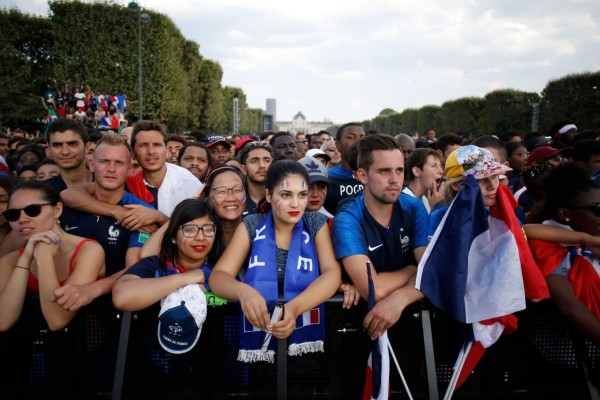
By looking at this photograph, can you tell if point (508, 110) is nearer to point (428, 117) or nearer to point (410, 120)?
point (428, 117)

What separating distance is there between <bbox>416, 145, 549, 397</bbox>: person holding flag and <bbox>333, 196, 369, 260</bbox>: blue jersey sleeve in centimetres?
40


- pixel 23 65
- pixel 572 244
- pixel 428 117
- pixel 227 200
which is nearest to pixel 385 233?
pixel 572 244

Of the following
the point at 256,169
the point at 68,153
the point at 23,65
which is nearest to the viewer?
the point at 68,153

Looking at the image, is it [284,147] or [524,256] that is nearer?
[524,256]

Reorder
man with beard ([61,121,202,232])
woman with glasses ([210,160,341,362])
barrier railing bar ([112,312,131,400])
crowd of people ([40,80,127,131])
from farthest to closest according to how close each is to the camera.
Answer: crowd of people ([40,80,127,131])
man with beard ([61,121,202,232])
woman with glasses ([210,160,341,362])
barrier railing bar ([112,312,131,400])

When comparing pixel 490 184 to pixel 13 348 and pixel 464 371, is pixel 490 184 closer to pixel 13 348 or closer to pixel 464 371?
pixel 464 371

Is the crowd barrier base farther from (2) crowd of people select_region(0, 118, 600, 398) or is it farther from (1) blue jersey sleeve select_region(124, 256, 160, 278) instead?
(1) blue jersey sleeve select_region(124, 256, 160, 278)

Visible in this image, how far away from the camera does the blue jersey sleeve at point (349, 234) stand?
2619mm

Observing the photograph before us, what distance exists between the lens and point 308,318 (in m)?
2.35

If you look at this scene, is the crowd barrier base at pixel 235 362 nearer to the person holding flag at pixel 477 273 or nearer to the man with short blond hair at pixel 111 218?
the person holding flag at pixel 477 273

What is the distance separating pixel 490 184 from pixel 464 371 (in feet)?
3.44

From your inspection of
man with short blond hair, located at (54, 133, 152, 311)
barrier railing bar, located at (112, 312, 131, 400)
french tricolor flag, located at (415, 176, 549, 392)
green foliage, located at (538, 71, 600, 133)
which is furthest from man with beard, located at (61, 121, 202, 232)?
green foliage, located at (538, 71, 600, 133)

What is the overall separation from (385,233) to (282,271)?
27.3 inches

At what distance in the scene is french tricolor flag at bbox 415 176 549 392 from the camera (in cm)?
229
